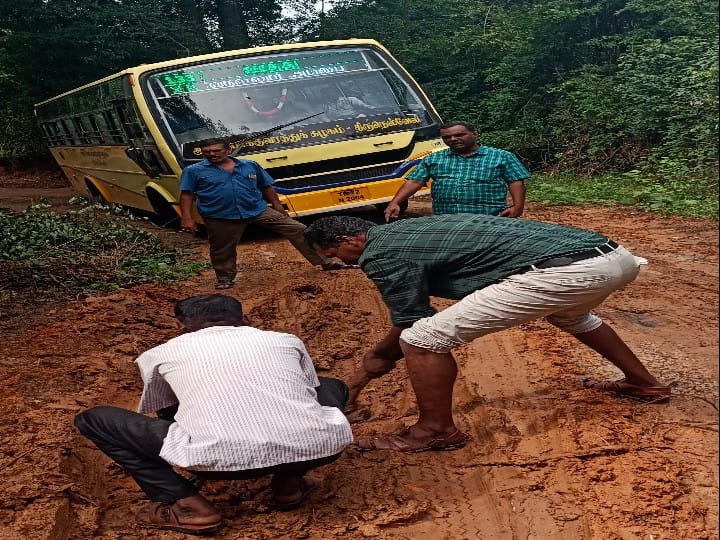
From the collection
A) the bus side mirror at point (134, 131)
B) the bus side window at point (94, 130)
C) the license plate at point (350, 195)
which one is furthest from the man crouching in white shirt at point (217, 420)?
the bus side window at point (94, 130)

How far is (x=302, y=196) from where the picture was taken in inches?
322

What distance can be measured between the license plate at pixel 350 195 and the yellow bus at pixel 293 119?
1 cm

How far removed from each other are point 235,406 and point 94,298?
3793 millimetres

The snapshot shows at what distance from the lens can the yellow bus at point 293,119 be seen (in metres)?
8.24

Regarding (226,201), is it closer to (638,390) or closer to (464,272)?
(464,272)

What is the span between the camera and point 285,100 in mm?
8648

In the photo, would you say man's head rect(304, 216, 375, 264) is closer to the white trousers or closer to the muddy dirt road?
the white trousers

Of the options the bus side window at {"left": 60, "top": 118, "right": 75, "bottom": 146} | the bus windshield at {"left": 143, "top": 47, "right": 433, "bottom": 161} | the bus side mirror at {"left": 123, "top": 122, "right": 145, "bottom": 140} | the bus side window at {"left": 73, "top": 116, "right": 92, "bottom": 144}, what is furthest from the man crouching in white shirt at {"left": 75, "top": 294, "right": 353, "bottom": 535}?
the bus side window at {"left": 60, "top": 118, "right": 75, "bottom": 146}

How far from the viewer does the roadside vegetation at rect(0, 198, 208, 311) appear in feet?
20.5

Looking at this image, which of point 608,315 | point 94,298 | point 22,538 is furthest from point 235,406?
point 94,298

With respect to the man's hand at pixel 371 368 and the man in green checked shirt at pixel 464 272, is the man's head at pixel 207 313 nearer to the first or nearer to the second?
the man in green checked shirt at pixel 464 272

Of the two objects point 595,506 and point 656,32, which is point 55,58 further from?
point 595,506

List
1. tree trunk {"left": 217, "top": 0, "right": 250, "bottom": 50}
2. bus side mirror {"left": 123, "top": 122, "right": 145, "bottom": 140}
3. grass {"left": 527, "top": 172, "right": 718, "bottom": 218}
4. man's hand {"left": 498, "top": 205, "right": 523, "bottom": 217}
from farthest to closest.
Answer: tree trunk {"left": 217, "top": 0, "right": 250, "bottom": 50}
bus side mirror {"left": 123, "top": 122, "right": 145, "bottom": 140}
grass {"left": 527, "top": 172, "right": 718, "bottom": 218}
man's hand {"left": 498, "top": 205, "right": 523, "bottom": 217}

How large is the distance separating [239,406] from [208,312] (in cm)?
52
